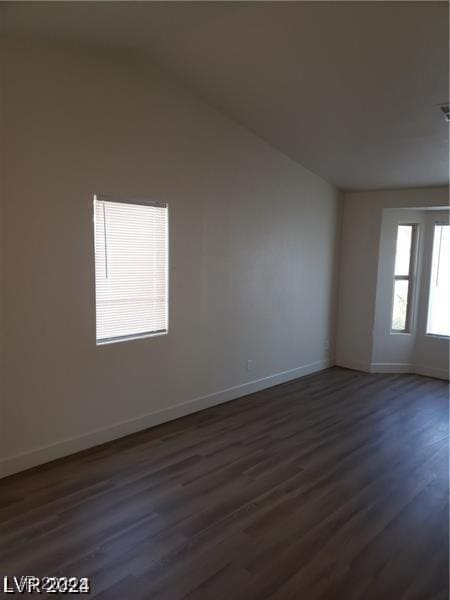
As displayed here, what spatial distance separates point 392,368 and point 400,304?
900mm

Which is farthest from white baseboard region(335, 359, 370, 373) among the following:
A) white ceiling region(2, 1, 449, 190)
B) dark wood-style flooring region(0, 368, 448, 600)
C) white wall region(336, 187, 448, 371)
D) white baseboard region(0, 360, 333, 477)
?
white ceiling region(2, 1, 449, 190)

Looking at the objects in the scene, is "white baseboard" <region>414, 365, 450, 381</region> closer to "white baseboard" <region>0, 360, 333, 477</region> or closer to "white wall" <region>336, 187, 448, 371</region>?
"white wall" <region>336, 187, 448, 371</region>

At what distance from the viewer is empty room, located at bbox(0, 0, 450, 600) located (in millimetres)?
2383

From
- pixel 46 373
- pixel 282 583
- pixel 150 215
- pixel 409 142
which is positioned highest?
pixel 409 142

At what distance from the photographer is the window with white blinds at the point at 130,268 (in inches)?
136

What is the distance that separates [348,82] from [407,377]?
3986 millimetres

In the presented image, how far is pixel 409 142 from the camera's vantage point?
13.4 feet

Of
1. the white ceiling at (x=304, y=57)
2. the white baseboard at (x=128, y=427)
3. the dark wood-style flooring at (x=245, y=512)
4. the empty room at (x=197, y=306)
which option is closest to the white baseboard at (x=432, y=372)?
the empty room at (x=197, y=306)

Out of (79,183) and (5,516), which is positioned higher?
(79,183)

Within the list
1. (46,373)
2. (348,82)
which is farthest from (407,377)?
(46,373)

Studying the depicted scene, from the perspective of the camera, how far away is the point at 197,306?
425cm

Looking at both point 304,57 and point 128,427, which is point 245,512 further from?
point 304,57

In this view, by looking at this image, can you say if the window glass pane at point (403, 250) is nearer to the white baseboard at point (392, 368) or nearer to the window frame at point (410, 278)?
the window frame at point (410, 278)

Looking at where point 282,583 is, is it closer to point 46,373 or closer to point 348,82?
point 46,373
